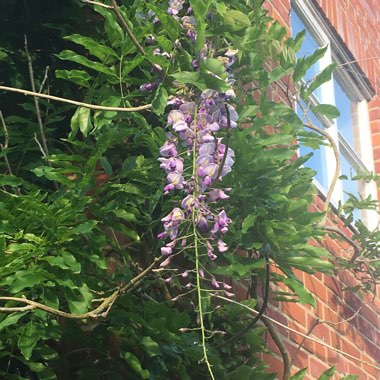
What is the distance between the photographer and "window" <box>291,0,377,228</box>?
479 centimetres

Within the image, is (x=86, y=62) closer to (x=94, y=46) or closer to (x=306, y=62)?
(x=94, y=46)

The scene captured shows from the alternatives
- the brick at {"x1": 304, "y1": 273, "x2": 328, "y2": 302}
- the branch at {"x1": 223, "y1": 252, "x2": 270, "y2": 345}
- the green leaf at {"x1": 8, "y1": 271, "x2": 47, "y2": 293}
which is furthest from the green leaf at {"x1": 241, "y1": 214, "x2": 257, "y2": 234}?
the brick at {"x1": 304, "y1": 273, "x2": 328, "y2": 302}

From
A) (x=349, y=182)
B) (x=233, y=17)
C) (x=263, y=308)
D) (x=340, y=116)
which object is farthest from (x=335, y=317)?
(x=233, y=17)

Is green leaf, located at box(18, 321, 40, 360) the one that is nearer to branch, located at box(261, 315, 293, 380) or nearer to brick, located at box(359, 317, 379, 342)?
branch, located at box(261, 315, 293, 380)

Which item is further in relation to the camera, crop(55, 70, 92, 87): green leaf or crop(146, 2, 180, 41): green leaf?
crop(55, 70, 92, 87): green leaf

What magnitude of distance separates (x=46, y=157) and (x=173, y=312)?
0.58m

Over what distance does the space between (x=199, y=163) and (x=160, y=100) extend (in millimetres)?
229

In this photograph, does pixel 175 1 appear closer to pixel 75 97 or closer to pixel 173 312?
pixel 75 97

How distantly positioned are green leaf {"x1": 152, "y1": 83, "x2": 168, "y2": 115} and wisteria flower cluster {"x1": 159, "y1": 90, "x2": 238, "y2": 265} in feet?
0.12

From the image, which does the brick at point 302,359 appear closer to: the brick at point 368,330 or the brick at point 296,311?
the brick at point 296,311

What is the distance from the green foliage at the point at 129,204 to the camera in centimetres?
223

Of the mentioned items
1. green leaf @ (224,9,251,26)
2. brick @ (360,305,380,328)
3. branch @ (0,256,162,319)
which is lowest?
branch @ (0,256,162,319)

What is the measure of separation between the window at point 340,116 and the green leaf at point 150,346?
218 cm

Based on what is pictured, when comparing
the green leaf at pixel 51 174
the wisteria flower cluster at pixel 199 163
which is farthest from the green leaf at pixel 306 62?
the green leaf at pixel 51 174
